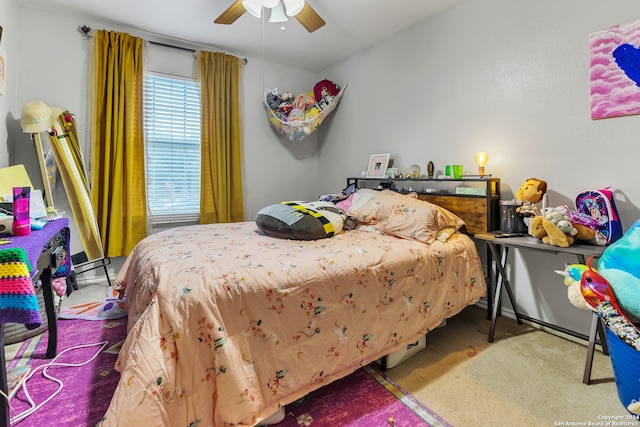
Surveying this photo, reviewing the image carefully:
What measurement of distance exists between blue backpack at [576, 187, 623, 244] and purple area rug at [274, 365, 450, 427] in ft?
4.48

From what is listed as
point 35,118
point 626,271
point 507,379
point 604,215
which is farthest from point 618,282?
point 35,118

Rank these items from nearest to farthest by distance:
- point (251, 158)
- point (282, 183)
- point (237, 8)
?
point (237, 8), point (251, 158), point (282, 183)

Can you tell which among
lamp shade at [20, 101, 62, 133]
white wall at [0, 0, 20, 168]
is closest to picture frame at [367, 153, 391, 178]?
lamp shade at [20, 101, 62, 133]

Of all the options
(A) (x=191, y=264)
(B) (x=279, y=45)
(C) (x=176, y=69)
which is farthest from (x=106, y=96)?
(A) (x=191, y=264)

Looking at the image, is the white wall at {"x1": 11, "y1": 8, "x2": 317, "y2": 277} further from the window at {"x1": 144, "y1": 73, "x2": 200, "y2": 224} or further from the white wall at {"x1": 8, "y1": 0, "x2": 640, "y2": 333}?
the window at {"x1": 144, "y1": 73, "x2": 200, "y2": 224}

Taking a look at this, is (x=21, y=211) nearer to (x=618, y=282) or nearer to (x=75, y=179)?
(x=75, y=179)

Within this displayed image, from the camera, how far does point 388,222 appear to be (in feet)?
7.28

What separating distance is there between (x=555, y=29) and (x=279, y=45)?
2.51 meters

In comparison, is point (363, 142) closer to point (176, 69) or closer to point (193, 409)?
point (176, 69)

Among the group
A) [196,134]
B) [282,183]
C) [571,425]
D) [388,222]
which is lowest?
[571,425]

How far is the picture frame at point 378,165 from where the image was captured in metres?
3.20

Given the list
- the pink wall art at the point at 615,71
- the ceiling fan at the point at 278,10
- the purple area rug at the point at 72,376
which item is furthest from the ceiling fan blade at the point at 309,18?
the purple area rug at the point at 72,376

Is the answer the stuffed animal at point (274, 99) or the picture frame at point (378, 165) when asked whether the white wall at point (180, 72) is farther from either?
the picture frame at point (378, 165)

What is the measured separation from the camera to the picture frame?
10.5 feet
